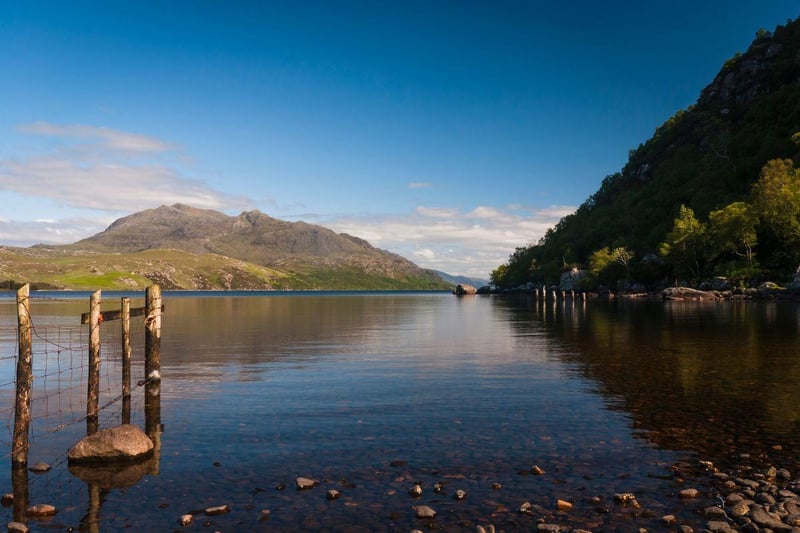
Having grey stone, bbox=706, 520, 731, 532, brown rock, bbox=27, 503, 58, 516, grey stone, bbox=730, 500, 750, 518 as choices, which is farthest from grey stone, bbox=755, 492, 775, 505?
brown rock, bbox=27, 503, 58, 516

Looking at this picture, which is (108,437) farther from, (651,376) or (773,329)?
(773,329)

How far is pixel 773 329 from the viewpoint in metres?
56.0

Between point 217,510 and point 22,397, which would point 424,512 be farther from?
point 22,397

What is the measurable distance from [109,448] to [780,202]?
15612 cm

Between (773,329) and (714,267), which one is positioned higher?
(714,267)

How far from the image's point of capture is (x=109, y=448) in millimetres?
16297

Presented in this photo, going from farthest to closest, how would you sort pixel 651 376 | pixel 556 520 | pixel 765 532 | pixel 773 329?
pixel 773 329, pixel 651 376, pixel 556 520, pixel 765 532

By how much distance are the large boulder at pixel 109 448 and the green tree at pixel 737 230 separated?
157941 mm

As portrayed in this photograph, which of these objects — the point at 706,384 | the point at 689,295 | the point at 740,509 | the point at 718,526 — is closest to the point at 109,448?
the point at 718,526

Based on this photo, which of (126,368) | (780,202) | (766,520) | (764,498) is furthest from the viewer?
(780,202)

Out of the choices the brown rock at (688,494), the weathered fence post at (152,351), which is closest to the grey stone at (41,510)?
the weathered fence post at (152,351)

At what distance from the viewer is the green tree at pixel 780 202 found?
13112 centimetres

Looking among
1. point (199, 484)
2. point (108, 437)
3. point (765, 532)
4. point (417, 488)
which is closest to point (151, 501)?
point (199, 484)

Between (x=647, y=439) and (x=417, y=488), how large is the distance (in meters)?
9.40
